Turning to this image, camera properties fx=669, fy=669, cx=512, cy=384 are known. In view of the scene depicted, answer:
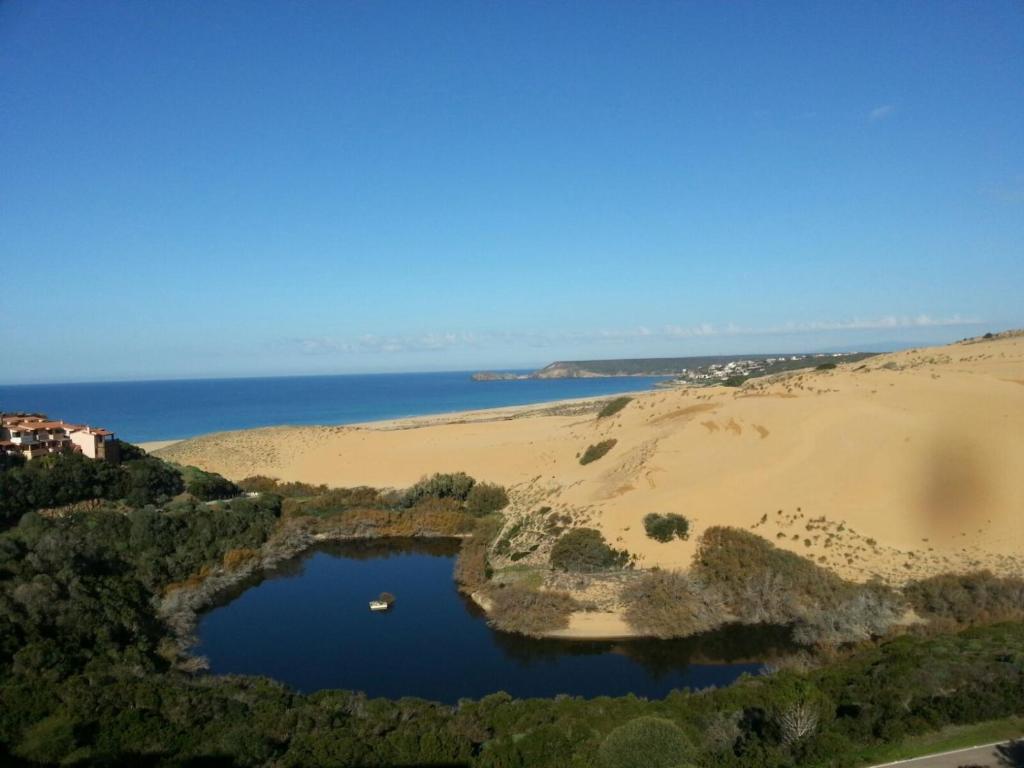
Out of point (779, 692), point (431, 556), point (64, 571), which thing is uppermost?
point (64, 571)

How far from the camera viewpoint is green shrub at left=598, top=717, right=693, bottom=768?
367 inches

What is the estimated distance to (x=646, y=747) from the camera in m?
9.45

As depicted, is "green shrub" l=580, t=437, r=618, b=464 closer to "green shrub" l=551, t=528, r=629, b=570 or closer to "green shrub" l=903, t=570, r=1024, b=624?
"green shrub" l=551, t=528, r=629, b=570

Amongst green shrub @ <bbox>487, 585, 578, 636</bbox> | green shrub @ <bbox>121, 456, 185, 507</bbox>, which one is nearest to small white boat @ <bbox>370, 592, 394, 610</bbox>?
green shrub @ <bbox>487, 585, 578, 636</bbox>

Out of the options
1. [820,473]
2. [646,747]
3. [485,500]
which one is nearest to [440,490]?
[485,500]

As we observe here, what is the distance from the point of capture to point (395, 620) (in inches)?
801

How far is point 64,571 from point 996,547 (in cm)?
2619

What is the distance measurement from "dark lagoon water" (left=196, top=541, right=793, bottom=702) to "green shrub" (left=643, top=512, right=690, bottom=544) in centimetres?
498

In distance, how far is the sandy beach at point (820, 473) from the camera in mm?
21562

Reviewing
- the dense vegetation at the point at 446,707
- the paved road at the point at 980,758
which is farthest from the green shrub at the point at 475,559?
the paved road at the point at 980,758

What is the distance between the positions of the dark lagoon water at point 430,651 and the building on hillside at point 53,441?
1487 centimetres

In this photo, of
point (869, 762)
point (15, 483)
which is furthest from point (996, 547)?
point (15, 483)

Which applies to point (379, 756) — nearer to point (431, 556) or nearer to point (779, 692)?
point (779, 692)

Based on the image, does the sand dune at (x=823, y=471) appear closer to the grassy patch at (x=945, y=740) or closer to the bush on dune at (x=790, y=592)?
the bush on dune at (x=790, y=592)
